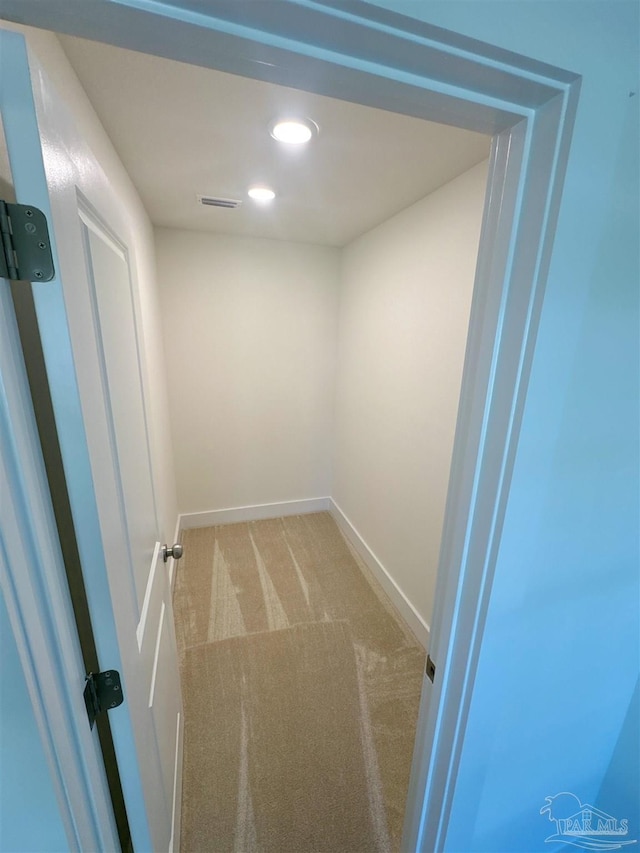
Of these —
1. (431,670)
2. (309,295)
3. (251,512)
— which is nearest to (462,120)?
(431,670)

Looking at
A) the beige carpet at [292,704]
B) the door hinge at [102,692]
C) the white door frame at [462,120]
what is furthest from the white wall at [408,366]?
the door hinge at [102,692]

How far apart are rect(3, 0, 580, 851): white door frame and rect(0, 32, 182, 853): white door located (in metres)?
0.14

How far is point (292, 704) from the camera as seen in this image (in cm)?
168

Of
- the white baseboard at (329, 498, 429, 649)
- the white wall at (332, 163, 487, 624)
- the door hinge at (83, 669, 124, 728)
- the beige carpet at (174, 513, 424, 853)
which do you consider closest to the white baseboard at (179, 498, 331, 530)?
the white baseboard at (329, 498, 429, 649)

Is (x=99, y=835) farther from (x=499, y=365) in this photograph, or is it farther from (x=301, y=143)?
(x=301, y=143)

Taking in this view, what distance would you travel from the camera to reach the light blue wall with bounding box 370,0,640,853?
50 cm

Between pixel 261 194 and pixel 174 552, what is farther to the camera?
pixel 261 194

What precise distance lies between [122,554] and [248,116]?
1377 millimetres

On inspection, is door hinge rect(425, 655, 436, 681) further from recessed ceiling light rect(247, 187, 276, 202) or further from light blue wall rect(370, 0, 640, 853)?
recessed ceiling light rect(247, 187, 276, 202)

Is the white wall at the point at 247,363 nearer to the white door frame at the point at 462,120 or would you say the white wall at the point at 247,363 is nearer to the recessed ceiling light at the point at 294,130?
the recessed ceiling light at the point at 294,130

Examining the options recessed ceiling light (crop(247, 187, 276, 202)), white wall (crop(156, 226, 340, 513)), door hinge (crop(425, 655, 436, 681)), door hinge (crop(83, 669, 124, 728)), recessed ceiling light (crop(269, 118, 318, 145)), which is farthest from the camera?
white wall (crop(156, 226, 340, 513))

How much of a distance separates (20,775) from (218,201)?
227cm

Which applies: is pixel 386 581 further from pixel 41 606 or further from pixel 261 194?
pixel 261 194

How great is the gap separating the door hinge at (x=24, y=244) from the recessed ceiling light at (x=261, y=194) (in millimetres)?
1575
